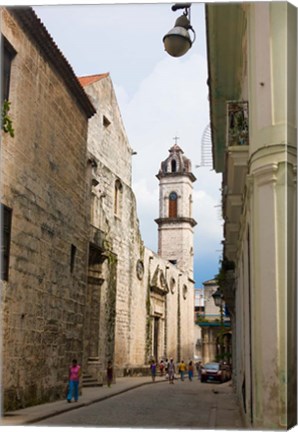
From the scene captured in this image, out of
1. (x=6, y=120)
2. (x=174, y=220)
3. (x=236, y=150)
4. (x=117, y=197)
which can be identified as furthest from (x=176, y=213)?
(x=236, y=150)

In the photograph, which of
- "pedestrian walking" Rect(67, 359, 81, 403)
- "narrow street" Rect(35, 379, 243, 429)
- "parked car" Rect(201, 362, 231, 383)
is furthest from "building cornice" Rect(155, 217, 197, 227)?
"pedestrian walking" Rect(67, 359, 81, 403)

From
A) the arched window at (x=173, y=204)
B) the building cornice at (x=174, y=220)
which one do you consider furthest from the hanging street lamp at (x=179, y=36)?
the arched window at (x=173, y=204)

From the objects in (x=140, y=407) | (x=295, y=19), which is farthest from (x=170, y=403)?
(x=295, y=19)

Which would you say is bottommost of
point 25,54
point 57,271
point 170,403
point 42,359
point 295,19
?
point 170,403

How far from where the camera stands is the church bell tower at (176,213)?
4678cm

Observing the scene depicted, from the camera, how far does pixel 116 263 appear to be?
23781 millimetres

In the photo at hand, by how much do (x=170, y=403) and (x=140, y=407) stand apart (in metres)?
1.88

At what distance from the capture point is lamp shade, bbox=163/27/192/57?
→ 24.1 feet

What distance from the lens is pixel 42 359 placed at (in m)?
11.8

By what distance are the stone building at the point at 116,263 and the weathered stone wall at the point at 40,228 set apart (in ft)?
19.8

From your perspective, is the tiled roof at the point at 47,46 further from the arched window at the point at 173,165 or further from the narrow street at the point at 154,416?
the arched window at the point at 173,165

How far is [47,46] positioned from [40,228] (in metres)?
3.48

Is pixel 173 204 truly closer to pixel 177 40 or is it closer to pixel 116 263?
pixel 116 263

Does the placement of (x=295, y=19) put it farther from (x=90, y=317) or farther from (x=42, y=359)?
(x=90, y=317)
